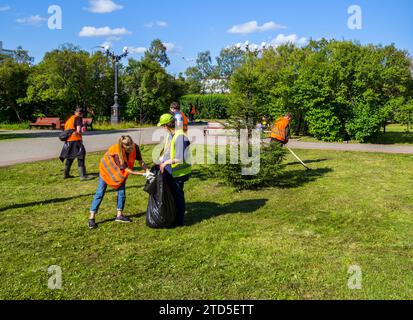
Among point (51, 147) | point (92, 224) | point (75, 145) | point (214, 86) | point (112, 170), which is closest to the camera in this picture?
point (112, 170)

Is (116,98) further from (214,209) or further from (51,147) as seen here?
(214,209)

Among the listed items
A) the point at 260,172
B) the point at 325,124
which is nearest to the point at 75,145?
the point at 260,172

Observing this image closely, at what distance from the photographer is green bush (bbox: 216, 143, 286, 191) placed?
8836 millimetres

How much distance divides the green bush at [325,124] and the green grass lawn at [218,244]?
1002cm

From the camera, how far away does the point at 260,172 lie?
29.2 feet

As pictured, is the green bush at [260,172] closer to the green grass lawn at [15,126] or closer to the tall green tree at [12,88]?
the green grass lawn at [15,126]

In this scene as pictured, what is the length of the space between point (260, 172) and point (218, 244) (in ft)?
11.9

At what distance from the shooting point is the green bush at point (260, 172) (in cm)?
884

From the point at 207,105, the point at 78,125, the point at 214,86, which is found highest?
the point at 214,86

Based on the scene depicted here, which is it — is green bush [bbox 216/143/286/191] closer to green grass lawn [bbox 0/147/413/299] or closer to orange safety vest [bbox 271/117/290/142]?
green grass lawn [bbox 0/147/413/299]

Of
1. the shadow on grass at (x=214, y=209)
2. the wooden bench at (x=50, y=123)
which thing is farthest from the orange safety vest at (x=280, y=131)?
the wooden bench at (x=50, y=123)
